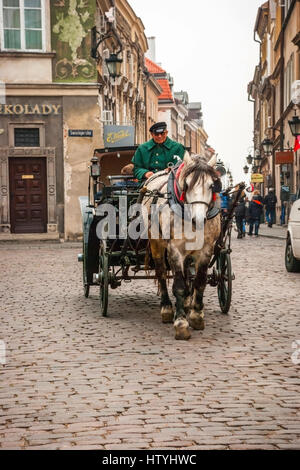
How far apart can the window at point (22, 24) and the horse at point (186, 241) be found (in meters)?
18.1

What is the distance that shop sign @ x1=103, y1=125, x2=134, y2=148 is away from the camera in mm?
27469

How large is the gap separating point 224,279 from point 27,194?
1790 cm

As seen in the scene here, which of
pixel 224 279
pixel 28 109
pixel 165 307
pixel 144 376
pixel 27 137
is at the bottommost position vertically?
pixel 144 376

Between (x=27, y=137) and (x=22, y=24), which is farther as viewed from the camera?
(x=27, y=137)

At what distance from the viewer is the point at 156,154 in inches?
364

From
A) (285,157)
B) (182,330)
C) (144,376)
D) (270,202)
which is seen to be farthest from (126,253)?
(270,202)

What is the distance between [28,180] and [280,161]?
10607 millimetres

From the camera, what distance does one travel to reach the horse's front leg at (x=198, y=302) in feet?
26.5

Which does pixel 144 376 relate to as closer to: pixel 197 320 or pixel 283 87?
pixel 197 320

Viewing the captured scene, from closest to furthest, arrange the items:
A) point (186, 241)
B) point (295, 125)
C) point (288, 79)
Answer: point (186, 241), point (295, 125), point (288, 79)

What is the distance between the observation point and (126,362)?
656 cm

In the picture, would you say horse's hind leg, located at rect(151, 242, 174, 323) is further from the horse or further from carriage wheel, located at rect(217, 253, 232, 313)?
carriage wheel, located at rect(217, 253, 232, 313)

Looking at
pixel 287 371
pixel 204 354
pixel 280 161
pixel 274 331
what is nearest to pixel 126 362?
pixel 204 354

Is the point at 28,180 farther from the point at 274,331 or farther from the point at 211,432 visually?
the point at 211,432
